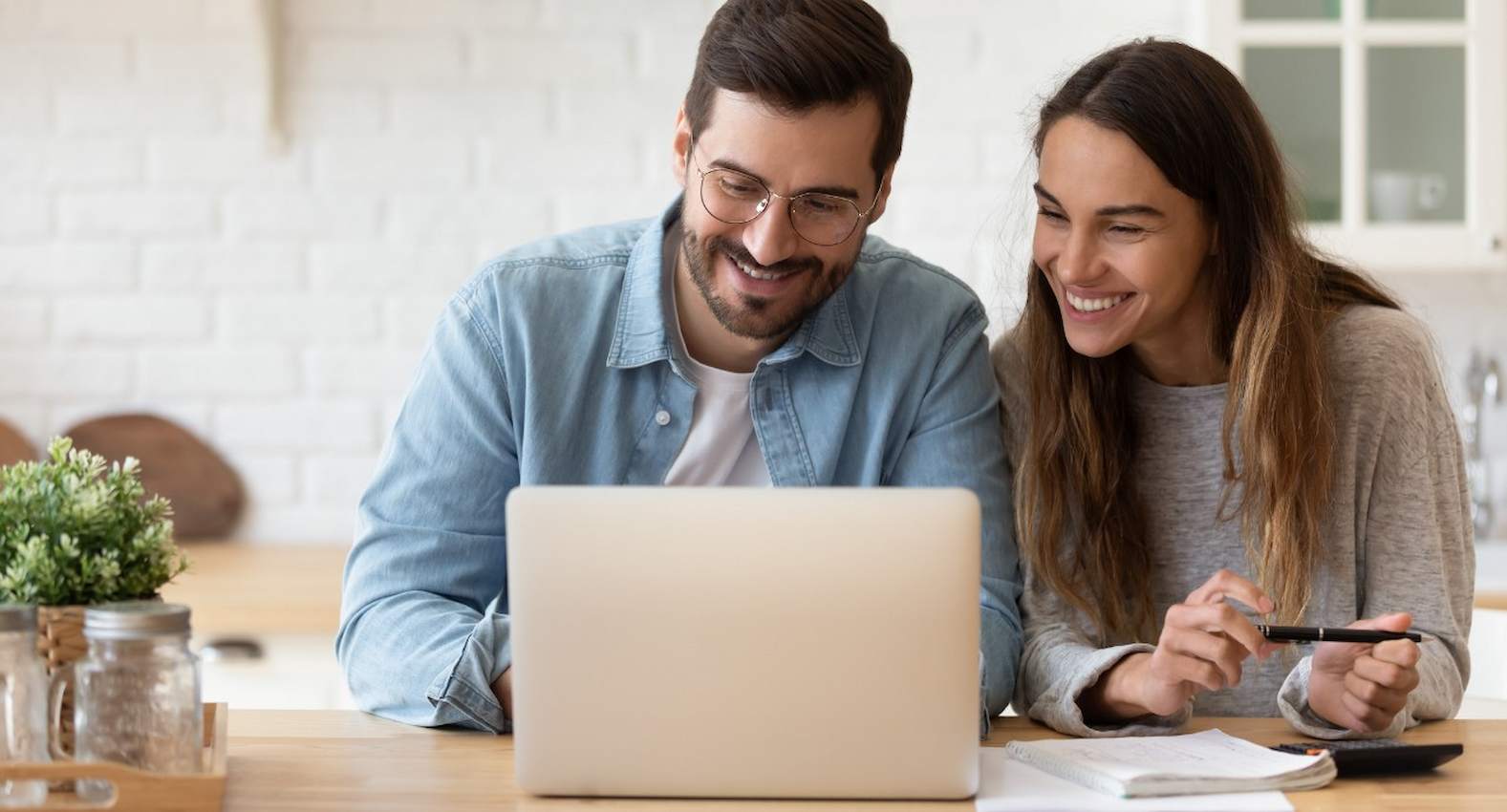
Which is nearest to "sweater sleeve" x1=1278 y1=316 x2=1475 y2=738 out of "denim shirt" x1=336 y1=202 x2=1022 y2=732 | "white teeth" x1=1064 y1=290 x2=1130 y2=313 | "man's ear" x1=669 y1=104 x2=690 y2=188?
"white teeth" x1=1064 y1=290 x2=1130 y2=313

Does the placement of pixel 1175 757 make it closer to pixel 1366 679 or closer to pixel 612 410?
pixel 1366 679

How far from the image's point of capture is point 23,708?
1189 millimetres

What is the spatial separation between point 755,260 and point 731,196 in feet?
0.23

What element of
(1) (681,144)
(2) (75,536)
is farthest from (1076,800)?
(1) (681,144)

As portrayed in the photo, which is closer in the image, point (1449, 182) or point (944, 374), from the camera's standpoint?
point (944, 374)

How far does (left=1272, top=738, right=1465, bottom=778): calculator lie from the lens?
1.33m

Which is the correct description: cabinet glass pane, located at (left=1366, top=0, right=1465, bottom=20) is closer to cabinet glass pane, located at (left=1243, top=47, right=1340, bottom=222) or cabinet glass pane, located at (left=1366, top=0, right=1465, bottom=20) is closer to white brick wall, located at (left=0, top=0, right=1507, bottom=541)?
cabinet glass pane, located at (left=1243, top=47, right=1340, bottom=222)

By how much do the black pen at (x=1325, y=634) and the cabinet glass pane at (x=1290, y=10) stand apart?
171 cm

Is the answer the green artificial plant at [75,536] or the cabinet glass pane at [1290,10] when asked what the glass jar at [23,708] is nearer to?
the green artificial plant at [75,536]

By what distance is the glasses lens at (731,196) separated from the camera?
1688 mm

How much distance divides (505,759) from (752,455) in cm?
56

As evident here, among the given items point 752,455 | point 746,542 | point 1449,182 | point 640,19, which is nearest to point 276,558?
point 640,19

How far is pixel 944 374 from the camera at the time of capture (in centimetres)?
182

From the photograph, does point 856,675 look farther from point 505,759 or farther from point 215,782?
point 215,782
